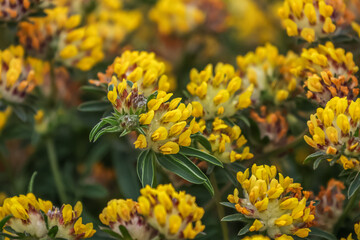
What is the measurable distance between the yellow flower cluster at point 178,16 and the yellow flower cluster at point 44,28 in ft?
1.70

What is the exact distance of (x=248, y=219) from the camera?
3.57 feet

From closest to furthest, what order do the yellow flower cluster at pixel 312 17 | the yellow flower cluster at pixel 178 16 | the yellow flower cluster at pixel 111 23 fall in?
the yellow flower cluster at pixel 312 17
the yellow flower cluster at pixel 111 23
the yellow flower cluster at pixel 178 16

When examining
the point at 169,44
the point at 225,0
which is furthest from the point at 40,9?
the point at 225,0

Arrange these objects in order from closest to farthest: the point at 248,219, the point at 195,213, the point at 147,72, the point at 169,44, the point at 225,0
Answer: the point at 195,213
the point at 248,219
the point at 147,72
the point at 169,44
the point at 225,0

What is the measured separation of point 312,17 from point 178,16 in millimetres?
800

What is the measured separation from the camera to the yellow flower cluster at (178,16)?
195cm

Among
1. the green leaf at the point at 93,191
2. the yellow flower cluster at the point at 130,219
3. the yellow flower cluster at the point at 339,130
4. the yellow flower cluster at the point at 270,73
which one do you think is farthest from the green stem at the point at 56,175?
the yellow flower cluster at the point at 339,130

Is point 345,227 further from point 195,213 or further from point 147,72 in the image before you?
point 147,72

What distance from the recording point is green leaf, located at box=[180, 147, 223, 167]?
3.63 ft

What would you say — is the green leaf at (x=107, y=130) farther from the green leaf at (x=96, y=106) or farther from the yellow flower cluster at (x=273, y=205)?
the yellow flower cluster at (x=273, y=205)

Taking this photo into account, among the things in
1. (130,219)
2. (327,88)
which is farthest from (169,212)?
(327,88)

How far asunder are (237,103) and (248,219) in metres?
0.33

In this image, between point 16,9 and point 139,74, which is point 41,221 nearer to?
point 139,74

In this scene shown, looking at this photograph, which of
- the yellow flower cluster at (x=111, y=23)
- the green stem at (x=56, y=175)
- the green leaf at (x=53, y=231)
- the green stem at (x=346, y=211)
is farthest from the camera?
the yellow flower cluster at (x=111, y=23)
